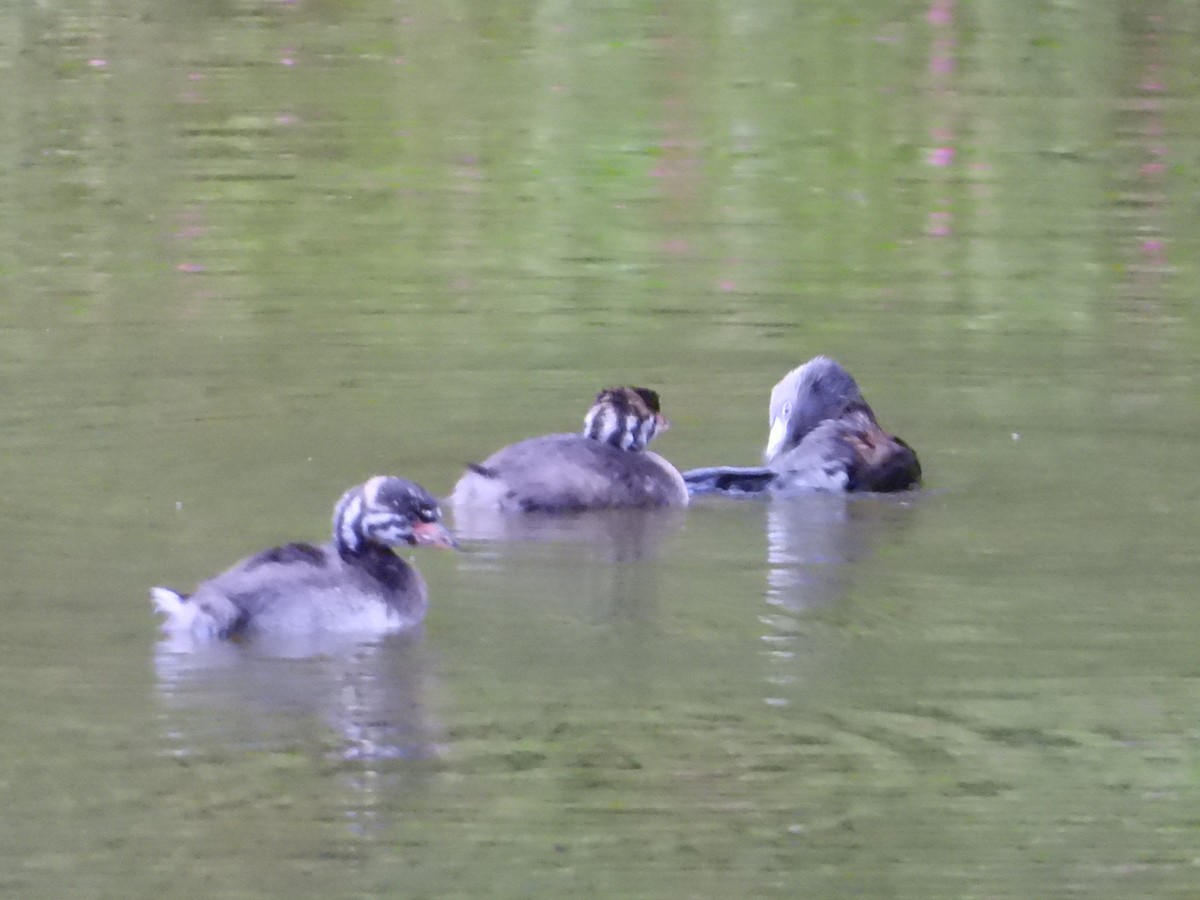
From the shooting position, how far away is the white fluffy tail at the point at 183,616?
21.8ft

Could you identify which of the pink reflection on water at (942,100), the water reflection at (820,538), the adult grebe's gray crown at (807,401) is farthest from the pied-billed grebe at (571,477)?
the pink reflection on water at (942,100)

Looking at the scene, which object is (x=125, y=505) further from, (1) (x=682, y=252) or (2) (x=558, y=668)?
(1) (x=682, y=252)

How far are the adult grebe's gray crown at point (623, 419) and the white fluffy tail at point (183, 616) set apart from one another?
2.15m

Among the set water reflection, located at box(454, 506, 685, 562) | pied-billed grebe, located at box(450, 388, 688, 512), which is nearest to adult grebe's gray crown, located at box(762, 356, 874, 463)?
pied-billed grebe, located at box(450, 388, 688, 512)

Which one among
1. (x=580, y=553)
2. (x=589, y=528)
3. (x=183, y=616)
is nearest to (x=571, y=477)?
(x=589, y=528)

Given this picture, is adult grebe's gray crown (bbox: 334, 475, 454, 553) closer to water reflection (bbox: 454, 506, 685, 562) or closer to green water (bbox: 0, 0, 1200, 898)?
green water (bbox: 0, 0, 1200, 898)

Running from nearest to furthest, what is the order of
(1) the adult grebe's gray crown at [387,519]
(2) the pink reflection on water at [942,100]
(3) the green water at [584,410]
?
1. (3) the green water at [584,410]
2. (1) the adult grebe's gray crown at [387,519]
3. (2) the pink reflection on water at [942,100]

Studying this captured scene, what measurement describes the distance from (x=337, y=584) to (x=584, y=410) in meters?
3.02

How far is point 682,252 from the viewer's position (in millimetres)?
12570

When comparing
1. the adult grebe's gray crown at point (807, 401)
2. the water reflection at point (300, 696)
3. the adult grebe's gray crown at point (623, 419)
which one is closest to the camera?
the water reflection at point (300, 696)

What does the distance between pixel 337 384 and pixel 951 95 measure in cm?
698

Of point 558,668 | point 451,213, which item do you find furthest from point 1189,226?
point 558,668

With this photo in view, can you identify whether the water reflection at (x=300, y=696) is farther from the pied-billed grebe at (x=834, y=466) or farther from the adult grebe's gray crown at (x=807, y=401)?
the adult grebe's gray crown at (x=807, y=401)

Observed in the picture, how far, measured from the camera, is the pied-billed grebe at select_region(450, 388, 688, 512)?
8234mm
